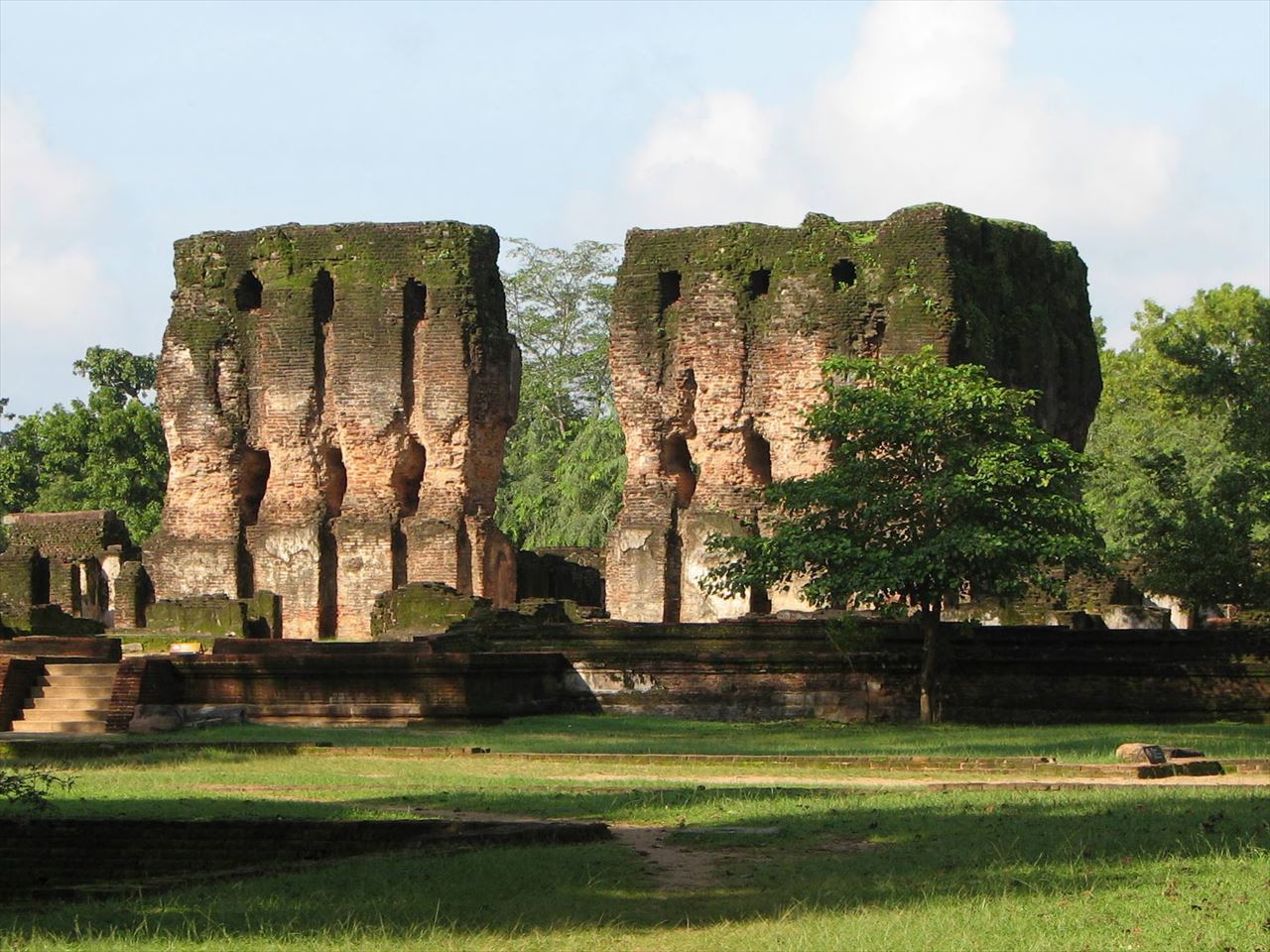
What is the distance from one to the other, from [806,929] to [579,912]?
3.16 ft

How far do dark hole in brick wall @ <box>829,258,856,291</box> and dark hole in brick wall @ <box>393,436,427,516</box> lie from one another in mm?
6869

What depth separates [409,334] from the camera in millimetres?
33969

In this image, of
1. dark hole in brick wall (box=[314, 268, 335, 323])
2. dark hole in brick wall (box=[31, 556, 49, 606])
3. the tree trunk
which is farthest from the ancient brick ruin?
the tree trunk

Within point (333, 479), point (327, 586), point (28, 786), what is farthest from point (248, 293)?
point (28, 786)

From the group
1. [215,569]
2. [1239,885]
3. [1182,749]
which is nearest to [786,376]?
[215,569]

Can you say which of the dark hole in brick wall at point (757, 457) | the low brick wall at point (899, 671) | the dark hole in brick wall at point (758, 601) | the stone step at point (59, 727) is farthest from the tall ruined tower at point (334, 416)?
the stone step at point (59, 727)

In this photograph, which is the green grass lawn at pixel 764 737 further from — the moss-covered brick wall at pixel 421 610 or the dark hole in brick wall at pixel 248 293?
the dark hole in brick wall at pixel 248 293

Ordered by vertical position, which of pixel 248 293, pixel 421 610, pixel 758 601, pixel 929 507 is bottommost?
pixel 421 610

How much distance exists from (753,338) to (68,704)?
47.2ft

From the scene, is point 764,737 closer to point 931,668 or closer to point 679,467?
point 931,668

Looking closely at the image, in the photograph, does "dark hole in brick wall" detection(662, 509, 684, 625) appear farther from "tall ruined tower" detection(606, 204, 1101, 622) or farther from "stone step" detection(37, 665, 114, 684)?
"stone step" detection(37, 665, 114, 684)

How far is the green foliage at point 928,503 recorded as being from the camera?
67.7ft

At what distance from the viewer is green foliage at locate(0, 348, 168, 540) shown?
4903cm

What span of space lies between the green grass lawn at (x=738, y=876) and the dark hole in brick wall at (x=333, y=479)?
65.4 ft
